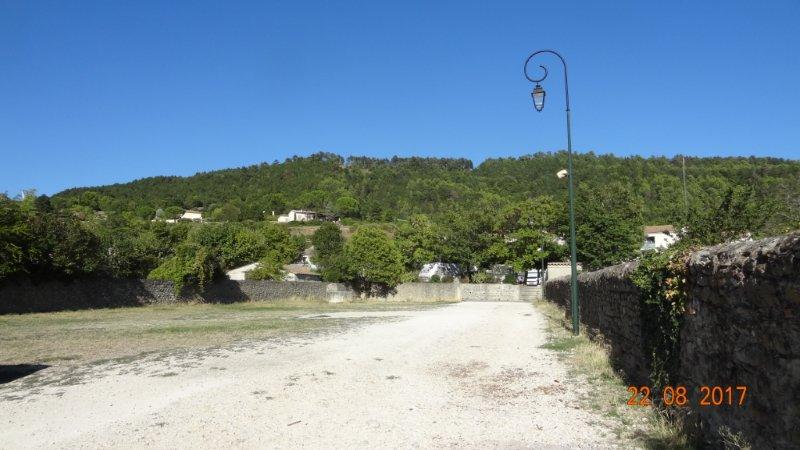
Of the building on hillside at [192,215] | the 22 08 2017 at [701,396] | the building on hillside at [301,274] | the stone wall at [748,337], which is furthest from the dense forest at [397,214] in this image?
the stone wall at [748,337]

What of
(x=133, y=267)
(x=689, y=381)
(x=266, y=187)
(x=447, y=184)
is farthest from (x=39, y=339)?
(x=266, y=187)

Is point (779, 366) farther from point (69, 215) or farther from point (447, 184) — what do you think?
point (447, 184)

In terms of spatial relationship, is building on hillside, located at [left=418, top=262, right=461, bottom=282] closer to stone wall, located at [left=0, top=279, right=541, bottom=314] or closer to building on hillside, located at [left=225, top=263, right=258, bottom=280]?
stone wall, located at [left=0, top=279, right=541, bottom=314]

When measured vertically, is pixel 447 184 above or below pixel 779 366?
above

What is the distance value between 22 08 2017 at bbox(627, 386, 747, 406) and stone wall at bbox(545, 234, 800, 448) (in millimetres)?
48

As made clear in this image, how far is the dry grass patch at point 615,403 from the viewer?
17.6ft

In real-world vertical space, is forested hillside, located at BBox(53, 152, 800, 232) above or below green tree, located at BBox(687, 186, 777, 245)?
above

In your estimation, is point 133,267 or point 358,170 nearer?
point 133,267

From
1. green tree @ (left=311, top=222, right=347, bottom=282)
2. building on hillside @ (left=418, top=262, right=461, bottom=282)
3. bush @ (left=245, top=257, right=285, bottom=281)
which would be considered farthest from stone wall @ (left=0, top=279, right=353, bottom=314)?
building on hillside @ (left=418, top=262, right=461, bottom=282)

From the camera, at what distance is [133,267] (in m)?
38.9

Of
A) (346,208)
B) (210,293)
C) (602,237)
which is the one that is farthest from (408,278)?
→ (346,208)

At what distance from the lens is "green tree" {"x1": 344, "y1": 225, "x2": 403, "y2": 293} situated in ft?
166

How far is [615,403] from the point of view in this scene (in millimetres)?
7004

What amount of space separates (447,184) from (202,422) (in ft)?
331
